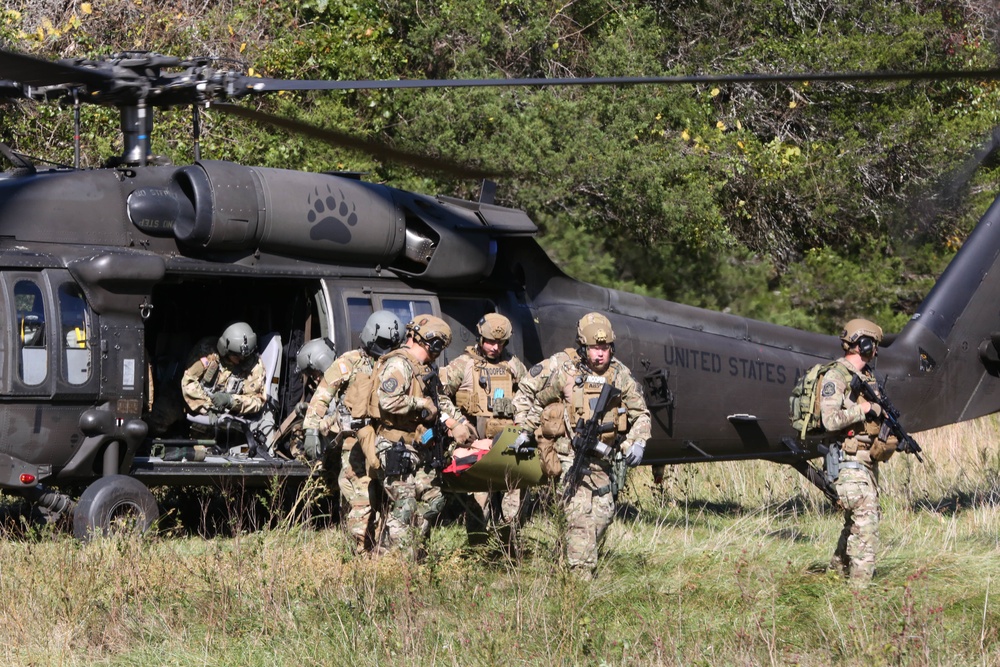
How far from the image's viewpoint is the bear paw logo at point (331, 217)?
9.02 metres

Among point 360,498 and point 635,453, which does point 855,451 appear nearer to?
point 635,453

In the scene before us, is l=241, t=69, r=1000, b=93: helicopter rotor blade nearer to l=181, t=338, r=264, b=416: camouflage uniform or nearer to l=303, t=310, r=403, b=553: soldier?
l=303, t=310, r=403, b=553: soldier

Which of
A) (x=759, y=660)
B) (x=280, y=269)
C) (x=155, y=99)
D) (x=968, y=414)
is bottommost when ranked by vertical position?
(x=759, y=660)

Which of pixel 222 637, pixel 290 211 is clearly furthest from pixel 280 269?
pixel 222 637

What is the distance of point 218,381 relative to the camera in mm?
9312

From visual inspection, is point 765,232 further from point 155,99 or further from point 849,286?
point 155,99

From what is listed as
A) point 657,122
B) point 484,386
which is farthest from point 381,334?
point 657,122

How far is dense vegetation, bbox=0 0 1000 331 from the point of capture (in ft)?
49.5

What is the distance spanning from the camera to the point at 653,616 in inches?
254

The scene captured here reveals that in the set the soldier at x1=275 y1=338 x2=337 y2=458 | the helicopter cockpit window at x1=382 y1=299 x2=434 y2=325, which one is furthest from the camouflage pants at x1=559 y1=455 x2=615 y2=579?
the helicopter cockpit window at x1=382 y1=299 x2=434 y2=325

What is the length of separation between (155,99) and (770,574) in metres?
4.66

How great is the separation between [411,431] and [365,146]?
201cm

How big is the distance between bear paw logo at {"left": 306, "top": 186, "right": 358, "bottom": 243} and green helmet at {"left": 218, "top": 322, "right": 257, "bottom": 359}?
0.85 meters

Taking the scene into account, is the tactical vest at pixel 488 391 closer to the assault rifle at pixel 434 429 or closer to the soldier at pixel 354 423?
the soldier at pixel 354 423
